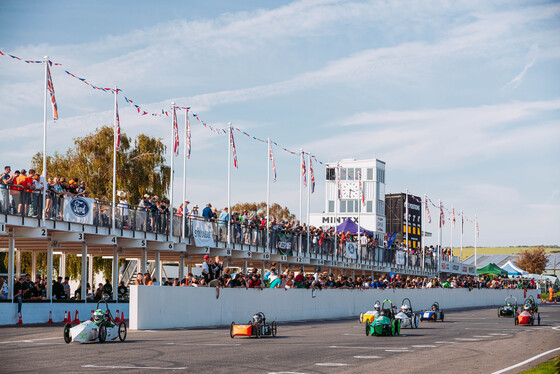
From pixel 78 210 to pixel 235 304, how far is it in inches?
283

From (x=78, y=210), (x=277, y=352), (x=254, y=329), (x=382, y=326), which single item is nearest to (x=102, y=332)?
(x=254, y=329)

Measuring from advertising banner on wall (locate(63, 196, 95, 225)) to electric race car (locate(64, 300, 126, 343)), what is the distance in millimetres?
10468

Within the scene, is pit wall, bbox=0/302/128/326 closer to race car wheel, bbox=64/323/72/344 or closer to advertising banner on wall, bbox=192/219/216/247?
advertising banner on wall, bbox=192/219/216/247

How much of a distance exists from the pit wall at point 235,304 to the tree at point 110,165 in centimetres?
1800

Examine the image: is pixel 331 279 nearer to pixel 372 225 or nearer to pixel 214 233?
pixel 214 233

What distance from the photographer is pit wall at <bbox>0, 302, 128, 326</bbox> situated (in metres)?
29.2

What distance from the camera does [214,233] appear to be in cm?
4188

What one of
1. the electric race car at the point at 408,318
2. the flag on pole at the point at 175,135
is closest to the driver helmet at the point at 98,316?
the electric race car at the point at 408,318

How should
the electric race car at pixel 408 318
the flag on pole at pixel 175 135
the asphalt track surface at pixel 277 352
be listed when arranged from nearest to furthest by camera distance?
the asphalt track surface at pixel 277 352, the electric race car at pixel 408 318, the flag on pole at pixel 175 135

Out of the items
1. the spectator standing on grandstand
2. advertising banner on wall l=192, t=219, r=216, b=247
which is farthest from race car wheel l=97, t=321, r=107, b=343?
advertising banner on wall l=192, t=219, r=216, b=247

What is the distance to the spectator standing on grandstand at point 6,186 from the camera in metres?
28.5

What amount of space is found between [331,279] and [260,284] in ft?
29.8

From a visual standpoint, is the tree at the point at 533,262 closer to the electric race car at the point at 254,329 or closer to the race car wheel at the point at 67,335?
the electric race car at the point at 254,329

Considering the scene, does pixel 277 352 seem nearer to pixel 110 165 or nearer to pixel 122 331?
pixel 122 331
